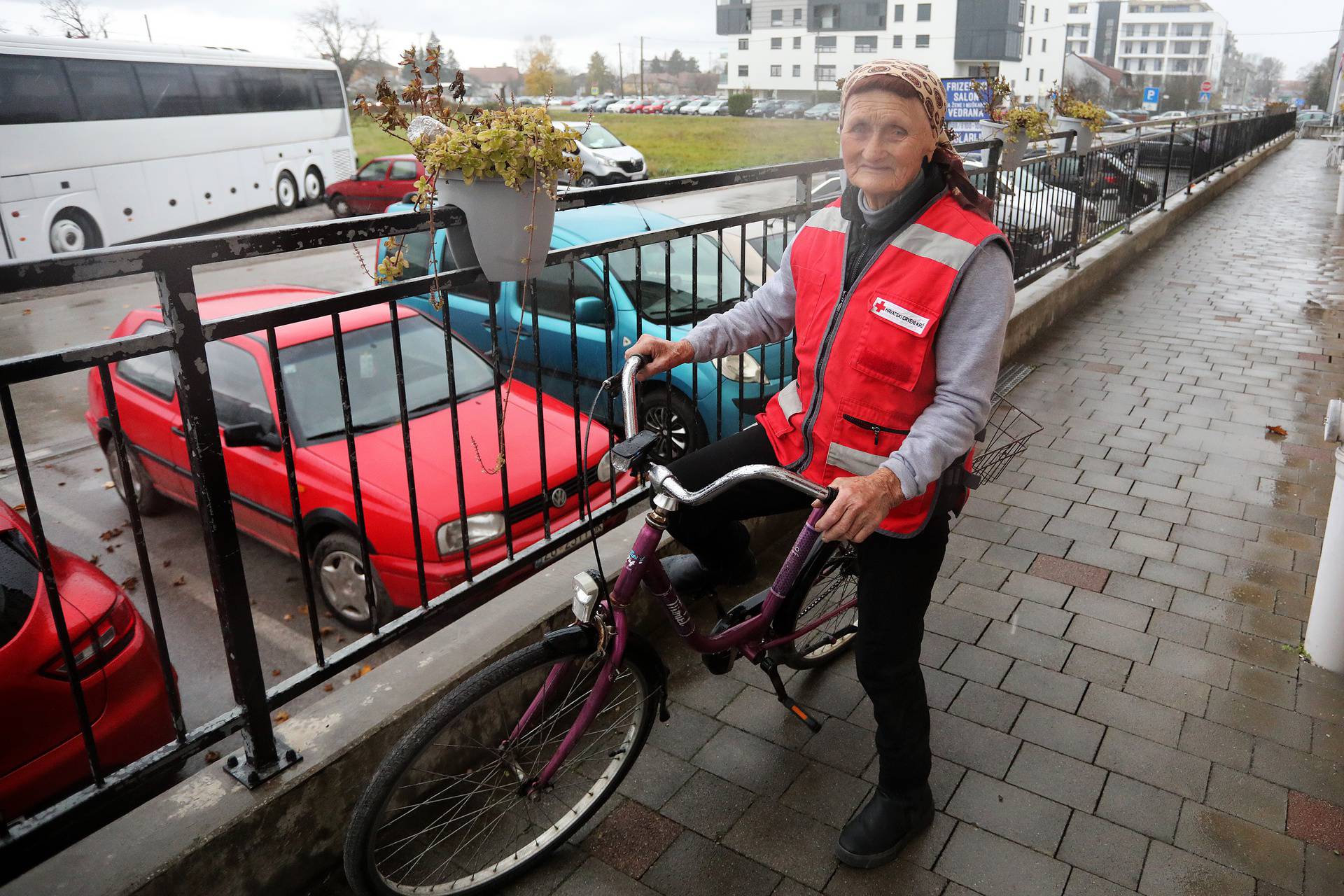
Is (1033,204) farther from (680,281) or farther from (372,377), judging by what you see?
(372,377)

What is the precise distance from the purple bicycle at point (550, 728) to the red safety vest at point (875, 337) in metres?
0.21

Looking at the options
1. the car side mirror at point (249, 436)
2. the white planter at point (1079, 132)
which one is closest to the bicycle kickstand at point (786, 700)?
the car side mirror at point (249, 436)

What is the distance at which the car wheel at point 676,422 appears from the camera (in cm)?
566

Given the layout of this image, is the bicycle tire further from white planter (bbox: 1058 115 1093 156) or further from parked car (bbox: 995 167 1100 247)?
white planter (bbox: 1058 115 1093 156)

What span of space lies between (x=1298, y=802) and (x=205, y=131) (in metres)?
23.4

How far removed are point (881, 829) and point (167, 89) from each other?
21628 millimetres

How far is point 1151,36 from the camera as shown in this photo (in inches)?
5399

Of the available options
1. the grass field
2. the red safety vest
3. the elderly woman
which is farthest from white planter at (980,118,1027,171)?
the grass field

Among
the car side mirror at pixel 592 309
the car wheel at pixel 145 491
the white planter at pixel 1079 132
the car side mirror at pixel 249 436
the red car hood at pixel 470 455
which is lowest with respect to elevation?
the car wheel at pixel 145 491

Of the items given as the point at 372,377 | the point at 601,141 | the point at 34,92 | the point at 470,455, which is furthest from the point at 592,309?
the point at 601,141

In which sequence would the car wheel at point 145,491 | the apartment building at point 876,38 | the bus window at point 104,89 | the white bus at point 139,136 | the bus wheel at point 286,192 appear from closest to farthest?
1. the car wheel at point 145,491
2. the white bus at point 139,136
3. the bus window at point 104,89
4. the bus wheel at point 286,192
5. the apartment building at point 876,38

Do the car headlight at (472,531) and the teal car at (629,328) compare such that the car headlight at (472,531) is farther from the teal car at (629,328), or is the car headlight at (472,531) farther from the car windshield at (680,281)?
the car windshield at (680,281)

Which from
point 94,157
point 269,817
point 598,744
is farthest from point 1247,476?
point 94,157

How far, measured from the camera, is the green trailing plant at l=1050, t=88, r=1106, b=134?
8742mm
